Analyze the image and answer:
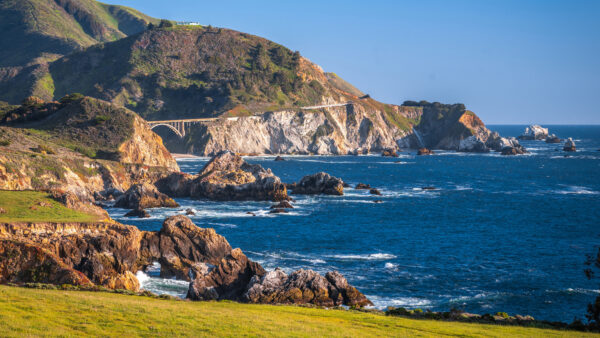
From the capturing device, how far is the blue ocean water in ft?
142

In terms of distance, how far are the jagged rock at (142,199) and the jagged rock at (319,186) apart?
86.2 ft

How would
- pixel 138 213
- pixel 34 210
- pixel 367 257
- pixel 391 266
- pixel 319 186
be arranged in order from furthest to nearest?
pixel 319 186 → pixel 138 213 → pixel 367 257 → pixel 391 266 → pixel 34 210

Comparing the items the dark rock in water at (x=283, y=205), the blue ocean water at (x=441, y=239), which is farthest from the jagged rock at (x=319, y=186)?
the dark rock in water at (x=283, y=205)

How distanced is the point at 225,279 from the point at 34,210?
62.1ft

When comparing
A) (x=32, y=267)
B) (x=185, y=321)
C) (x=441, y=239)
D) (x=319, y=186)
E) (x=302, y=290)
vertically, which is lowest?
(x=441, y=239)

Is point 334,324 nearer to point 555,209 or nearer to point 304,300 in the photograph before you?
point 304,300

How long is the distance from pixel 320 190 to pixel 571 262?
5221 cm

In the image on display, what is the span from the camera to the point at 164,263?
1791 inches

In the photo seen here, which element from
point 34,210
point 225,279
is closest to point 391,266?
point 225,279

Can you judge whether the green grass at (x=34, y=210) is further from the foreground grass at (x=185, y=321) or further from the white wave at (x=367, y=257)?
the white wave at (x=367, y=257)

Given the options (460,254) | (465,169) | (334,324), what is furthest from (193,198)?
(465,169)

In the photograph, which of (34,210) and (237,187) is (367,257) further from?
(237,187)

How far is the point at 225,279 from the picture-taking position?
1583 inches

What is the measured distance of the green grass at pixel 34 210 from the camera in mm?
45094
